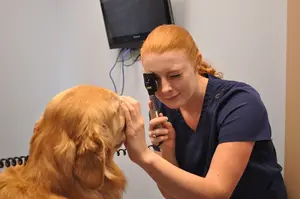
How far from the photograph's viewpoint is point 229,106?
117cm

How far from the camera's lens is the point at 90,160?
0.90m

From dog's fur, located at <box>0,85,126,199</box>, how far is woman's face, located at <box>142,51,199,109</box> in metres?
0.25

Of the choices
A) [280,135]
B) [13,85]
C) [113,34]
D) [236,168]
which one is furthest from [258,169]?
[13,85]

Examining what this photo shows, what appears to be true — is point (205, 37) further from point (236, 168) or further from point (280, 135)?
point (236, 168)

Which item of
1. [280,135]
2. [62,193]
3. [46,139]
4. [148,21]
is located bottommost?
[280,135]

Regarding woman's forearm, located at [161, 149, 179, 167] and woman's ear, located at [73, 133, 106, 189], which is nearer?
woman's ear, located at [73, 133, 106, 189]

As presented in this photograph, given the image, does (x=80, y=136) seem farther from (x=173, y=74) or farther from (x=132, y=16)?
(x=132, y=16)

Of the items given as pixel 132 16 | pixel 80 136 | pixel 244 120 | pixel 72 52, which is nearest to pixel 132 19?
pixel 132 16

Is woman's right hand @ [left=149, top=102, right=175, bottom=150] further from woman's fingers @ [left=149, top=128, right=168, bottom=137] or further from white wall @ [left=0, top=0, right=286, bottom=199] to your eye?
white wall @ [left=0, top=0, right=286, bottom=199]

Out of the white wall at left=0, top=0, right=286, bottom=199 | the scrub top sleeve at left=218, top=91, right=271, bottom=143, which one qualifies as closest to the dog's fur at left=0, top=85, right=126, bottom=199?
the scrub top sleeve at left=218, top=91, right=271, bottom=143

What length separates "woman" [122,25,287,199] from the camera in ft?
3.45

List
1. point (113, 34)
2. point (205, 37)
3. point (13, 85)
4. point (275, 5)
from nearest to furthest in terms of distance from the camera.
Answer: point (275, 5) → point (205, 37) → point (113, 34) → point (13, 85)

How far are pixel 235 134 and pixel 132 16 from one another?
1.27 meters

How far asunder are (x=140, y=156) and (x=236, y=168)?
0.30 m
